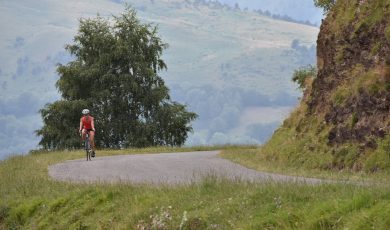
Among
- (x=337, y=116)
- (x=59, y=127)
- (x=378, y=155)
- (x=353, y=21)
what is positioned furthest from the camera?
(x=59, y=127)

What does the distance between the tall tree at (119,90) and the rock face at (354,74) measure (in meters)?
33.2

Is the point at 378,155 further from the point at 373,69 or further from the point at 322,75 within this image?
the point at 322,75

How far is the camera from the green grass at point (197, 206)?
949 centimetres

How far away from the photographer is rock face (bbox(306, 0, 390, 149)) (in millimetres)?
20531

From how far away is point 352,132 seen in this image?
832 inches

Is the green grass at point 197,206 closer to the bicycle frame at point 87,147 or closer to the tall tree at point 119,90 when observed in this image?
the bicycle frame at point 87,147

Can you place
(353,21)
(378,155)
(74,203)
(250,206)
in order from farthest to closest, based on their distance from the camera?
(353,21) < (378,155) < (74,203) < (250,206)

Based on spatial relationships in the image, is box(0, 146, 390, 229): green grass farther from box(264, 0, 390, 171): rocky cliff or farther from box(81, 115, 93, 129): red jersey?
box(81, 115, 93, 129): red jersey

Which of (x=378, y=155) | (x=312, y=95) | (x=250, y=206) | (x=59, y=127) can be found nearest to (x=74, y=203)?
(x=250, y=206)

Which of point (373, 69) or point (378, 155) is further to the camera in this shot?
point (373, 69)

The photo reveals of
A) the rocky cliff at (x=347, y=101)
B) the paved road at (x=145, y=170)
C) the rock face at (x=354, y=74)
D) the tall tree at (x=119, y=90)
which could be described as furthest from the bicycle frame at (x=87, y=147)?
the tall tree at (x=119, y=90)

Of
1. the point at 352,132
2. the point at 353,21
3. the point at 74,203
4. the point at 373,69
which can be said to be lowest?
the point at 74,203

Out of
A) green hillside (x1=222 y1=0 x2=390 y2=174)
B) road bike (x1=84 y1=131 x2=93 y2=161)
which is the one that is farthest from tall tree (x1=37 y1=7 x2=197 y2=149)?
green hillside (x1=222 y1=0 x2=390 y2=174)

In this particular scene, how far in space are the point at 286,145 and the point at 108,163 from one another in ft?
22.4
